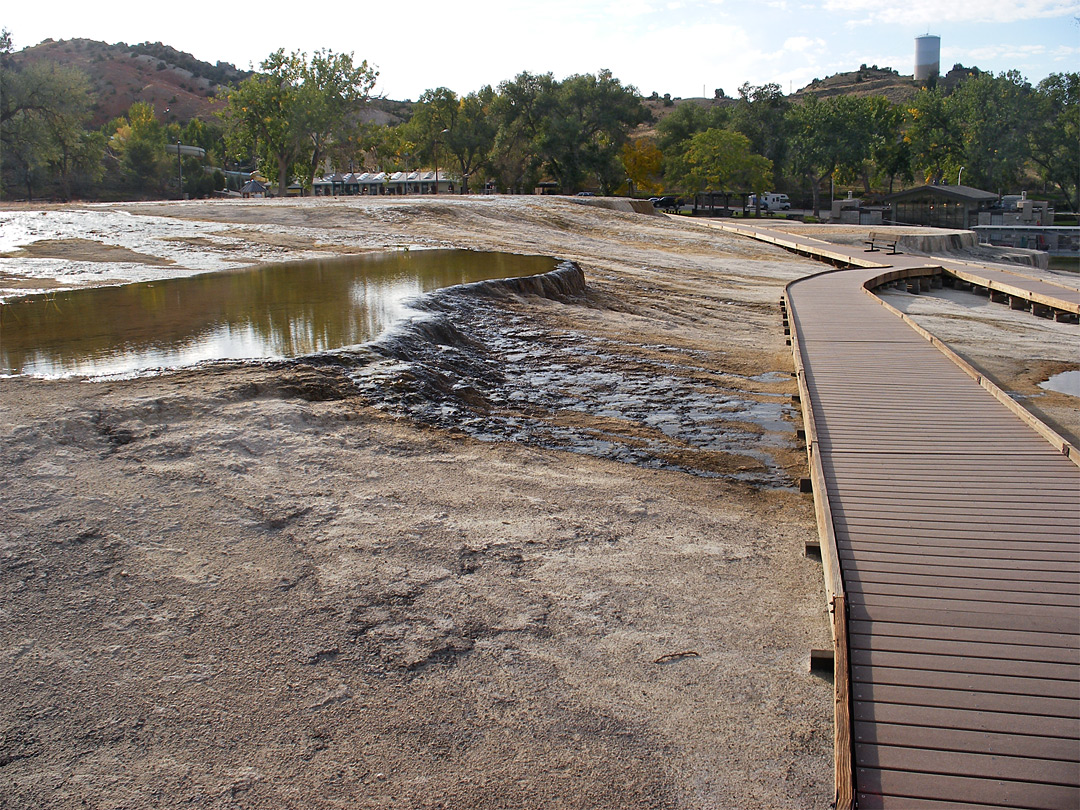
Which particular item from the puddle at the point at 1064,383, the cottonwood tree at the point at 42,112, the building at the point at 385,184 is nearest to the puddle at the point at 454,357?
the puddle at the point at 1064,383

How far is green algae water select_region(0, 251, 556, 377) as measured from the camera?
31.2 feet

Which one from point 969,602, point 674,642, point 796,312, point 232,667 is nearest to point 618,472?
point 674,642

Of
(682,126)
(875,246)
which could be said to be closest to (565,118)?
(682,126)

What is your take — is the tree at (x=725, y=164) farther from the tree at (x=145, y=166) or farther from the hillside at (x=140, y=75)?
the hillside at (x=140, y=75)

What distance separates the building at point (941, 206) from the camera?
2157 inches

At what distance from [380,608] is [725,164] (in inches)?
2324

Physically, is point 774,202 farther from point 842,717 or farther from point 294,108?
point 842,717

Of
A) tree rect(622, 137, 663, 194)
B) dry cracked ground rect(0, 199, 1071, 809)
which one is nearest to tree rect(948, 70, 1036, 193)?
tree rect(622, 137, 663, 194)

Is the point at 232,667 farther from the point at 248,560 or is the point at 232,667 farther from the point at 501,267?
the point at 501,267

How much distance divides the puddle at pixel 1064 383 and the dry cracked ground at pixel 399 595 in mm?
5960

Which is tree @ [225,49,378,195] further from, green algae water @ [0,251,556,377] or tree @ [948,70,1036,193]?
tree @ [948,70,1036,193]

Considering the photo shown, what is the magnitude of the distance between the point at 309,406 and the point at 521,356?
454 centimetres

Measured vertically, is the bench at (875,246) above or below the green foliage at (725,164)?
below

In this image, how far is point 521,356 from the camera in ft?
40.9
